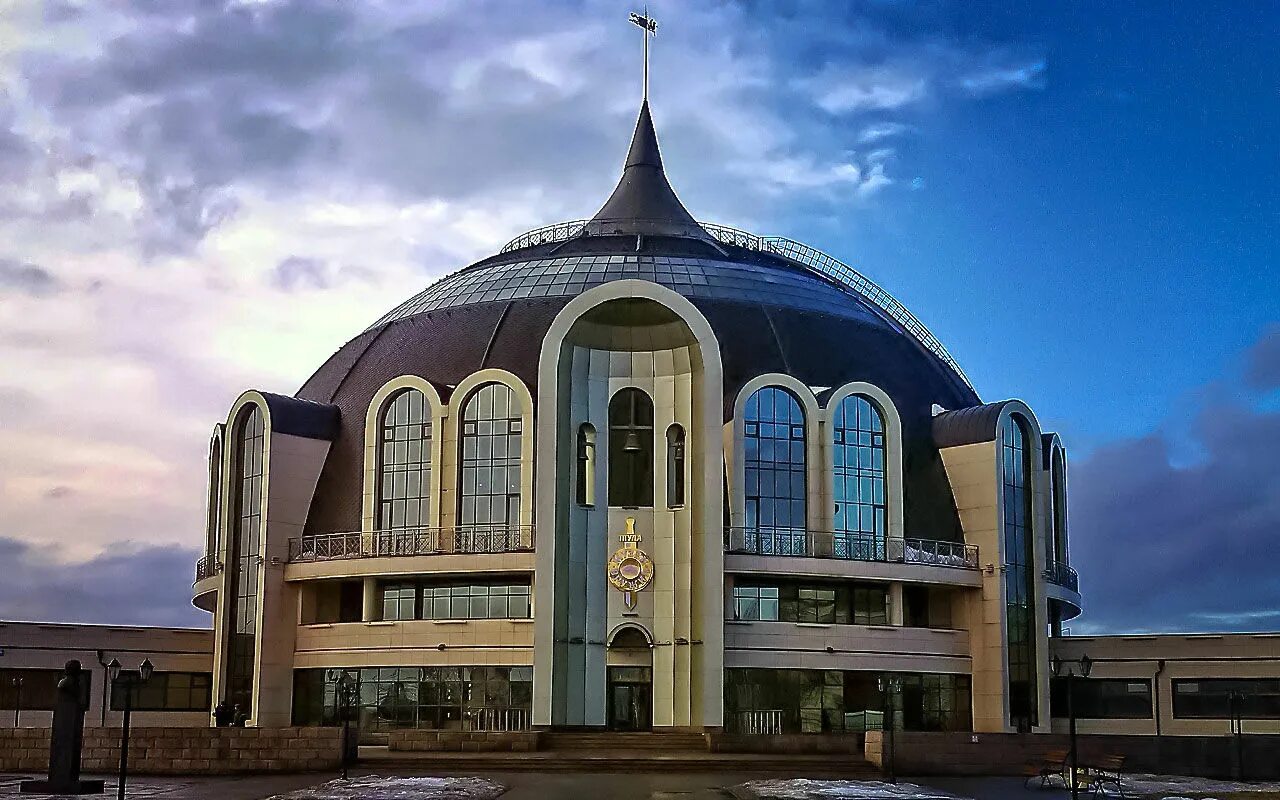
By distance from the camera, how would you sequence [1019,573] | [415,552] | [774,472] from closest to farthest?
[415,552] → [774,472] → [1019,573]

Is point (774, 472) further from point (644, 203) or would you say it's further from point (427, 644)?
point (644, 203)

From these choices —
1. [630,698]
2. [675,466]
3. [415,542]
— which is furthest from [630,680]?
[415,542]

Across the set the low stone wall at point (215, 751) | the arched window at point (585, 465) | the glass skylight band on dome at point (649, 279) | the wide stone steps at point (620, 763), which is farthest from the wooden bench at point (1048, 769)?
the glass skylight band on dome at point (649, 279)

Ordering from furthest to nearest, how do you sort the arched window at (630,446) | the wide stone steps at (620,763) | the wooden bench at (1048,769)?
the arched window at (630,446) → the wide stone steps at (620,763) → the wooden bench at (1048,769)

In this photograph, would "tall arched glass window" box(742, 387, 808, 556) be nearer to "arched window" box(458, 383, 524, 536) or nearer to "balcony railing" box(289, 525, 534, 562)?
"balcony railing" box(289, 525, 534, 562)

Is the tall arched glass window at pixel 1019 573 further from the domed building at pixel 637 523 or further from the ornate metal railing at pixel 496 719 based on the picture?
the ornate metal railing at pixel 496 719

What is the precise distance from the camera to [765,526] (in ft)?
173

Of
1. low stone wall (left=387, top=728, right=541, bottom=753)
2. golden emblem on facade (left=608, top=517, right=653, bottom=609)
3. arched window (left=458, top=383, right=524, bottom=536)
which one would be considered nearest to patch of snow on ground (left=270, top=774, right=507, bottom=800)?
low stone wall (left=387, top=728, right=541, bottom=753)

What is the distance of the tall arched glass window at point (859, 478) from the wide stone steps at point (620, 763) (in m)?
15.0

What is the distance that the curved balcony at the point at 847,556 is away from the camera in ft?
167

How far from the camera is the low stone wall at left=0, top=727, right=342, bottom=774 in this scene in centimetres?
3403

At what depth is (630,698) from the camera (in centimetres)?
4884

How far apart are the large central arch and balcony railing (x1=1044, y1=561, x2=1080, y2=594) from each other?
15.5 m

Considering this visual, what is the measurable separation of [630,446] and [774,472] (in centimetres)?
573
